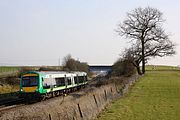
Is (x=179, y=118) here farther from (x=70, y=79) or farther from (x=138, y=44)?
(x=138, y=44)

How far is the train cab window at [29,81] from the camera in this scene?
29.9 m

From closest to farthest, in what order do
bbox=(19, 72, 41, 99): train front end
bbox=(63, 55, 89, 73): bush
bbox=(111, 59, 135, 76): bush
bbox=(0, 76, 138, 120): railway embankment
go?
1. bbox=(0, 76, 138, 120): railway embankment
2. bbox=(19, 72, 41, 99): train front end
3. bbox=(111, 59, 135, 76): bush
4. bbox=(63, 55, 89, 73): bush

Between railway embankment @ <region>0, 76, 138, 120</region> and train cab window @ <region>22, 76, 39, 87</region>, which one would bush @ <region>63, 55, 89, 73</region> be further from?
railway embankment @ <region>0, 76, 138, 120</region>

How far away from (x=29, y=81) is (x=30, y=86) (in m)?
0.50

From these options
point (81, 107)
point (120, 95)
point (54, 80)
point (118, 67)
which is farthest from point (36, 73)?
point (118, 67)

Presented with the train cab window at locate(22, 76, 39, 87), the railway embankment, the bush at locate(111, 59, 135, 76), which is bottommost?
the railway embankment

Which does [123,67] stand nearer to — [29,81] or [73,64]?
[73,64]

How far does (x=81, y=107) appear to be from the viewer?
595 inches

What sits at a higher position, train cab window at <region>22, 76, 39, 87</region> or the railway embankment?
train cab window at <region>22, 76, 39, 87</region>

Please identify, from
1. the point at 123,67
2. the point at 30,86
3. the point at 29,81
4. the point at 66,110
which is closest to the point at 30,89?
the point at 30,86

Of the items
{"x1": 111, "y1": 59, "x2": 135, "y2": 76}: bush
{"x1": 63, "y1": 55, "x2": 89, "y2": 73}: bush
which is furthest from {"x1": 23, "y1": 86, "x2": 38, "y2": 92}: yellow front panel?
{"x1": 63, "y1": 55, "x2": 89, "y2": 73}: bush

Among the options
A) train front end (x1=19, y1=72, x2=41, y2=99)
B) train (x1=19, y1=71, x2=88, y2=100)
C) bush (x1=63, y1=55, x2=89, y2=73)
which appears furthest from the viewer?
bush (x1=63, y1=55, x2=89, y2=73)

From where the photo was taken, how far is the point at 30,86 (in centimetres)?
3003

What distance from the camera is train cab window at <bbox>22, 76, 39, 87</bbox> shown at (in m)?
29.9
